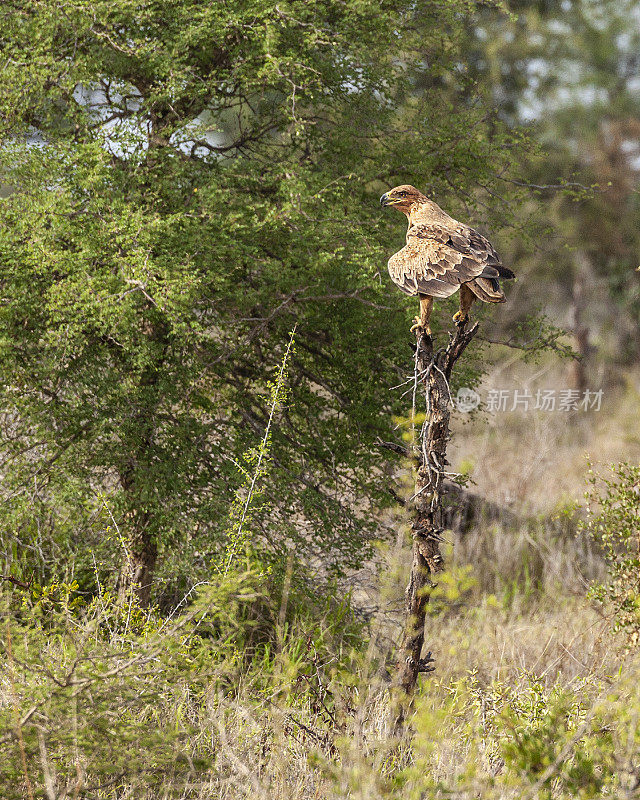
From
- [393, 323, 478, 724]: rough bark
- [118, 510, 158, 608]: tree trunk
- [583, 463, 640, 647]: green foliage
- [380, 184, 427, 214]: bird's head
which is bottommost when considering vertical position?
[118, 510, 158, 608]: tree trunk

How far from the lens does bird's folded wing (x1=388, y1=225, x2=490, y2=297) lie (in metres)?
3.58

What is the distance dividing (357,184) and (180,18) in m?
1.73

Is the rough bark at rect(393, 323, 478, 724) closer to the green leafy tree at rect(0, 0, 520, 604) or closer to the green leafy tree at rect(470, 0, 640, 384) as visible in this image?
the green leafy tree at rect(0, 0, 520, 604)

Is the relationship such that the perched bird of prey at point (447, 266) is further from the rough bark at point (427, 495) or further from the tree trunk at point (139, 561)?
the tree trunk at point (139, 561)

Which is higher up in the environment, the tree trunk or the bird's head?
the bird's head

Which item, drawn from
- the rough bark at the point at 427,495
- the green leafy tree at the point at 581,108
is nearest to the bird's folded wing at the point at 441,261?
the rough bark at the point at 427,495

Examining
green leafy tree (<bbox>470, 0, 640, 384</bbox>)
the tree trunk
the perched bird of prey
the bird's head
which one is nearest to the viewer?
the perched bird of prey

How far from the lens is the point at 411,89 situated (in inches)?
260

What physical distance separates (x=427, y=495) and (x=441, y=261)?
3.76 feet

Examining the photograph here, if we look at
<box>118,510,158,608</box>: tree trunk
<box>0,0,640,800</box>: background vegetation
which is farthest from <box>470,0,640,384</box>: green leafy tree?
<box>118,510,158,608</box>: tree trunk

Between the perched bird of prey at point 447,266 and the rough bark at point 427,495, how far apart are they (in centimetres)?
16

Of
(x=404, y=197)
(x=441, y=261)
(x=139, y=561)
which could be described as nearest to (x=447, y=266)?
(x=441, y=261)

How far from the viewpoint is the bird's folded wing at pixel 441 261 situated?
358 centimetres

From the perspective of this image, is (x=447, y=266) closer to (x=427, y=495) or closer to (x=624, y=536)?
(x=427, y=495)
